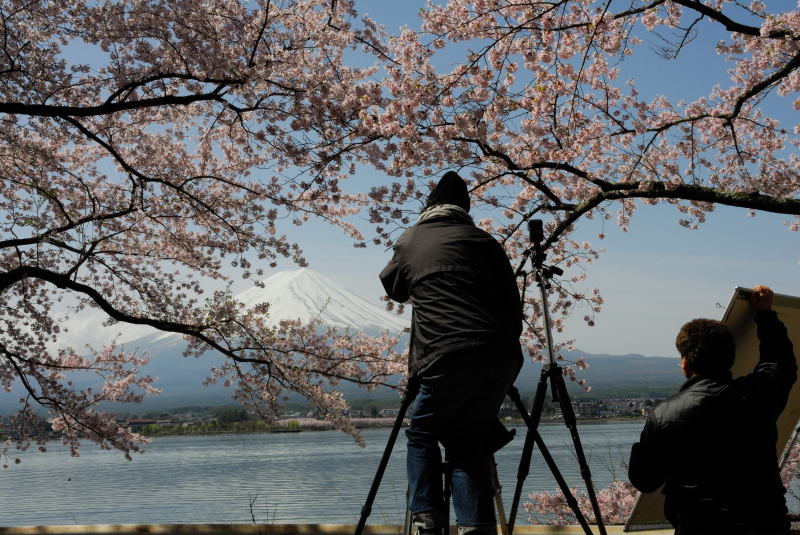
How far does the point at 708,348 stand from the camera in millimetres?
1930

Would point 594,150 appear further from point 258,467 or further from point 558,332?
point 258,467

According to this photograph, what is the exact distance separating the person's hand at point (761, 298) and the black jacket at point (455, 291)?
79cm

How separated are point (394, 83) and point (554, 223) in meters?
2.76

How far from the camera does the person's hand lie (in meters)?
2.24

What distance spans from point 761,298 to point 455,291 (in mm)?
1033

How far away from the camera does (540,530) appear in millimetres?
3666

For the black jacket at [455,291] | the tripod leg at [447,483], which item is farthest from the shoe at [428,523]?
the black jacket at [455,291]

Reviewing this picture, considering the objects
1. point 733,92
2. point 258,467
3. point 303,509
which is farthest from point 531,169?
point 258,467

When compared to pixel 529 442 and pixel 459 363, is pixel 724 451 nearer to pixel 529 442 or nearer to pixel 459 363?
pixel 459 363

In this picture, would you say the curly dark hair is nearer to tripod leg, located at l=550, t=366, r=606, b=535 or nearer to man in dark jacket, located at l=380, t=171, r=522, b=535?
man in dark jacket, located at l=380, t=171, r=522, b=535

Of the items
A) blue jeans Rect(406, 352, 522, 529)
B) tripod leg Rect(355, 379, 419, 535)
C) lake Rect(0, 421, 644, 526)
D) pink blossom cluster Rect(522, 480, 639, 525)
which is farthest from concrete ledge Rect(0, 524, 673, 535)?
pink blossom cluster Rect(522, 480, 639, 525)

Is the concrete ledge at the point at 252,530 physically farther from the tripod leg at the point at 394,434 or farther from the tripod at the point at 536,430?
the tripod leg at the point at 394,434

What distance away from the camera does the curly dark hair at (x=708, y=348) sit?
1.92 metres

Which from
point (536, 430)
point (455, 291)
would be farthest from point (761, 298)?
point (455, 291)
